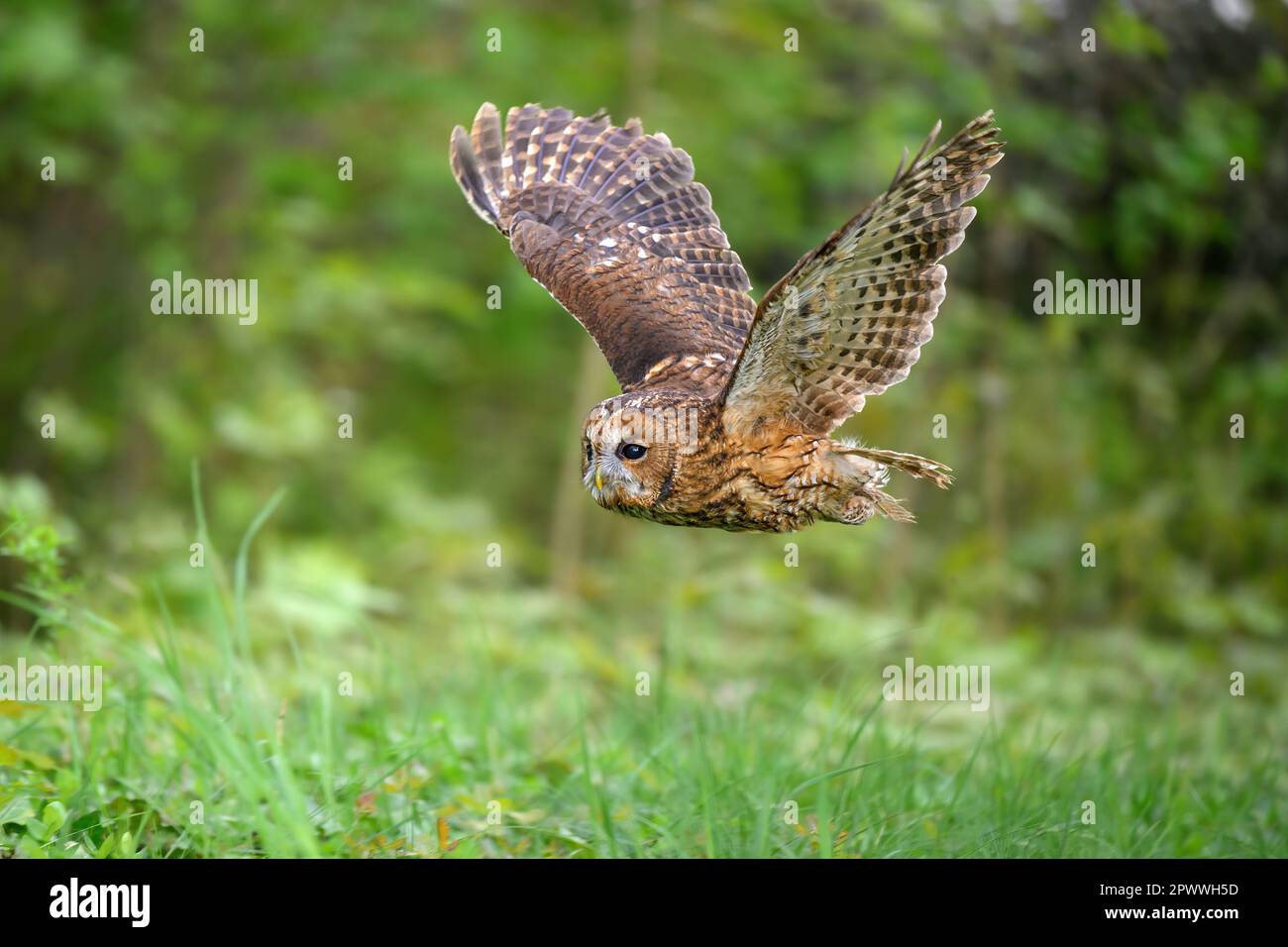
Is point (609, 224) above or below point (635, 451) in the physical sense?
above

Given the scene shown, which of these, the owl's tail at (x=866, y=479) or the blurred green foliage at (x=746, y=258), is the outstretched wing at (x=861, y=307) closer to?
the owl's tail at (x=866, y=479)

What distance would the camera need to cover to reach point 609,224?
479 centimetres

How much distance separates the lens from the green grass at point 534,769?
11.0ft

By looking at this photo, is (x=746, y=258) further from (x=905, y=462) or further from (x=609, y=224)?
(x=905, y=462)

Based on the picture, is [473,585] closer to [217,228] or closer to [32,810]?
[217,228]

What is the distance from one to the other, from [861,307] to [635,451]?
0.72 meters

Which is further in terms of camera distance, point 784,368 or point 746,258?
point 746,258

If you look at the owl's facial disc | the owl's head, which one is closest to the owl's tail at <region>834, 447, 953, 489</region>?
the owl's head

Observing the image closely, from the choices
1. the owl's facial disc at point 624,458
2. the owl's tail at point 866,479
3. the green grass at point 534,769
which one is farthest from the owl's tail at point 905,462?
the green grass at point 534,769

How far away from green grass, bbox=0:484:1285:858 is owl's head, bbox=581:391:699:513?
0.74m

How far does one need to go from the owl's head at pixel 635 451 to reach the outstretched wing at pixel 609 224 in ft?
2.60

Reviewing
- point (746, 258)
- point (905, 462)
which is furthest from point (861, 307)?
point (746, 258)

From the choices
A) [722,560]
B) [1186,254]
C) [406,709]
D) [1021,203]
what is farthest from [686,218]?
[1186,254]

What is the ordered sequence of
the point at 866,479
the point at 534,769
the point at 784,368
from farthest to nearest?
the point at 534,769
the point at 866,479
the point at 784,368
